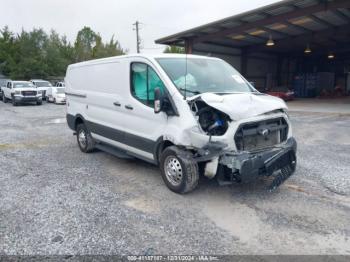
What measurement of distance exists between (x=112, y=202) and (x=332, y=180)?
11.9 ft

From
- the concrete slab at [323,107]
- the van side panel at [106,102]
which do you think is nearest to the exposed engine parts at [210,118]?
the van side panel at [106,102]

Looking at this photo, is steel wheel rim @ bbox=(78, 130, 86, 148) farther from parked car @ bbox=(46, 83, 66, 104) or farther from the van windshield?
parked car @ bbox=(46, 83, 66, 104)

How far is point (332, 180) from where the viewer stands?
488cm

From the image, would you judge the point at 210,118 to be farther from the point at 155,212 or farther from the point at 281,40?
the point at 281,40

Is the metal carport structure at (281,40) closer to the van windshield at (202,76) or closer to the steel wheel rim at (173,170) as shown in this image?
the van windshield at (202,76)

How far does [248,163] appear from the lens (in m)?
3.71

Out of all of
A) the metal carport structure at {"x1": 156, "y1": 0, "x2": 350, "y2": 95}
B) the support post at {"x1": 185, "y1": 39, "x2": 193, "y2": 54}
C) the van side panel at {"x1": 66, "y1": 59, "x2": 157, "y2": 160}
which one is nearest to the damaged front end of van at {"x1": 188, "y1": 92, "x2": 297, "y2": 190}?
the van side panel at {"x1": 66, "y1": 59, "x2": 157, "y2": 160}

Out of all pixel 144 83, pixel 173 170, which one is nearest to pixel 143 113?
pixel 144 83

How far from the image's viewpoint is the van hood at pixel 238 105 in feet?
12.2

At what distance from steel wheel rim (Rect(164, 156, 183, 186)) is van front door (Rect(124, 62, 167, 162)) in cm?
42

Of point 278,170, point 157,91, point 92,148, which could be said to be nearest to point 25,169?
point 92,148

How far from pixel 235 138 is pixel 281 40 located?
20748mm

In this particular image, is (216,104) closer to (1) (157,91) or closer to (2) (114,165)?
(1) (157,91)

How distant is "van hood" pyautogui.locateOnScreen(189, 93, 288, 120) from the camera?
373 centimetres
